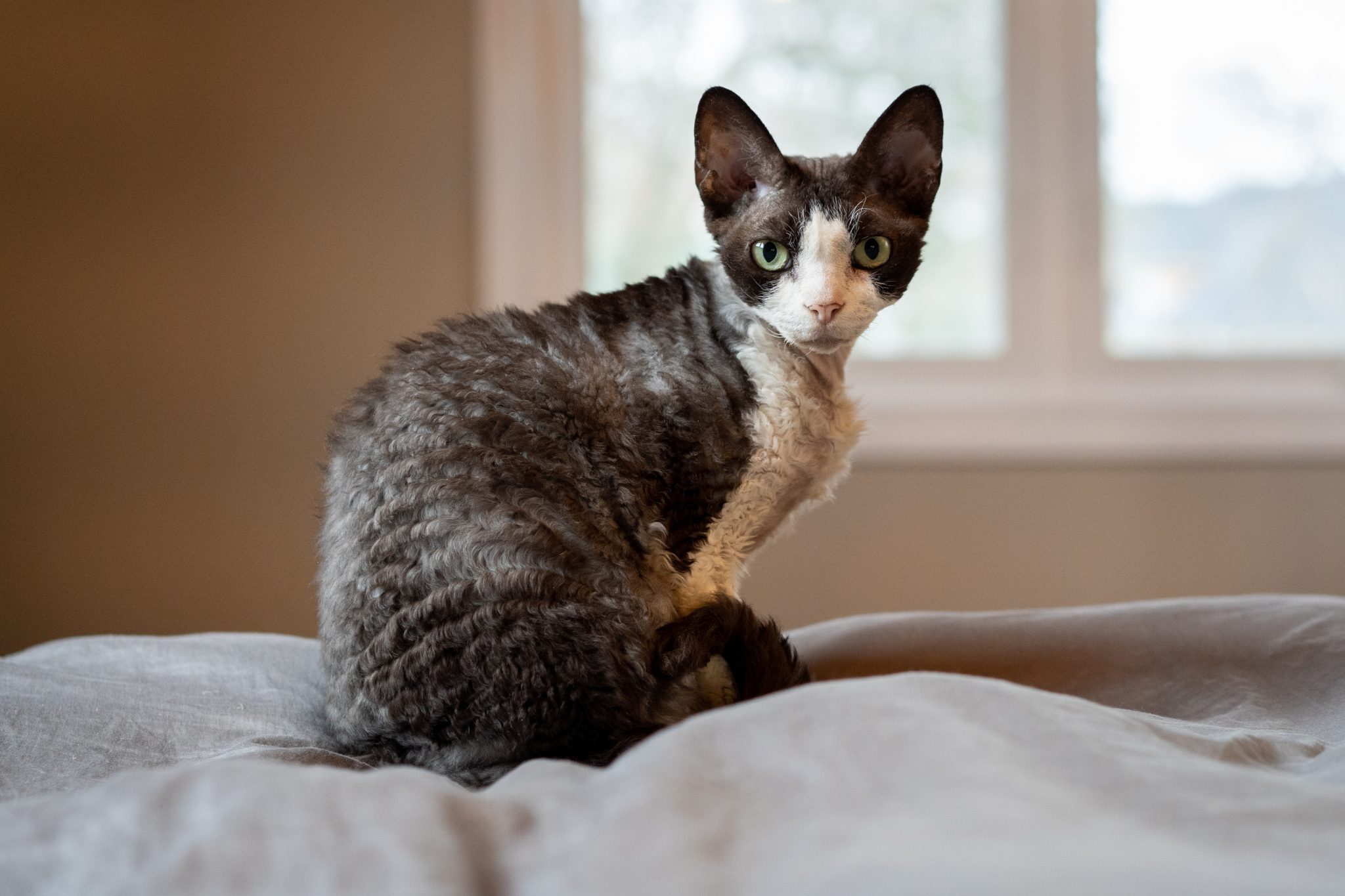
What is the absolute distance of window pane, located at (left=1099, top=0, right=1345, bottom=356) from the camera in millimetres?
2439

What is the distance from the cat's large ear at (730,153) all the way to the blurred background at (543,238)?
1.11 metres

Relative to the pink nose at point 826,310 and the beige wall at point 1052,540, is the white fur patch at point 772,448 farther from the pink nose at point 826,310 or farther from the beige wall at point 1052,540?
the beige wall at point 1052,540

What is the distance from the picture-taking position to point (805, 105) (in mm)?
2461

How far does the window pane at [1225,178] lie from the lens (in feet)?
8.00

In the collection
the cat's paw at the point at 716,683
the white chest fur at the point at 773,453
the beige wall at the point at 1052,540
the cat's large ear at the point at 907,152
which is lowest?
the beige wall at the point at 1052,540

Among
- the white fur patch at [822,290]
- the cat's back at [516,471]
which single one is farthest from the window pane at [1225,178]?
the cat's back at [516,471]

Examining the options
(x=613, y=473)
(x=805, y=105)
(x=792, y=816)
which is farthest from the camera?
(x=805, y=105)

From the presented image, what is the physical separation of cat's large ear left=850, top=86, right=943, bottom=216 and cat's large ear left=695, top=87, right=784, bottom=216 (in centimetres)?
11

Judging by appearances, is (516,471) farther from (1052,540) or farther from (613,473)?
(1052,540)

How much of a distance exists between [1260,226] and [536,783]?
2375 millimetres

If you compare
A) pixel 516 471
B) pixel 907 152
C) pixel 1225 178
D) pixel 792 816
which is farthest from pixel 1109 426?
pixel 792 816

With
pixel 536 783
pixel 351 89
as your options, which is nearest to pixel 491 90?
pixel 351 89

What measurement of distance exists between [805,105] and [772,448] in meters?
1.45

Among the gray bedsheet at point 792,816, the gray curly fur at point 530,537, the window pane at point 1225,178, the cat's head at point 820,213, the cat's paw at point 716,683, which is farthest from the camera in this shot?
the window pane at point 1225,178
